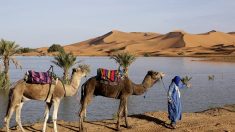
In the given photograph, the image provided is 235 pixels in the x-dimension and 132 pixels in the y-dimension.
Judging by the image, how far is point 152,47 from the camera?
153 metres

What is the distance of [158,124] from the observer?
13.4 meters

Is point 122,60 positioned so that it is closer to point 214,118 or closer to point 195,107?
point 195,107

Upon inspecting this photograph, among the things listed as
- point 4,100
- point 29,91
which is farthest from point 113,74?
point 4,100

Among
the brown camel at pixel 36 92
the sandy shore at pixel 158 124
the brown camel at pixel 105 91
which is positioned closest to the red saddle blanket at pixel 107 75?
the brown camel at pixel 105 91

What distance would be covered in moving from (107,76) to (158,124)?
2468mm

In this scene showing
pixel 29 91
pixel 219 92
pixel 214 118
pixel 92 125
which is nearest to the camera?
pixel 29 91

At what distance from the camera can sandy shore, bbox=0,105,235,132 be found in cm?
1270

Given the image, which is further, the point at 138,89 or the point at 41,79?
the point at 138,89

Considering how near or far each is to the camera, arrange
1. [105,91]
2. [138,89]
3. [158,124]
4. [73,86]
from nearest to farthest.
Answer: [73,86]
[105,91]
[138,89]
[158,124]

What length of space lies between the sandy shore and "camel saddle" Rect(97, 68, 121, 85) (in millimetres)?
1480

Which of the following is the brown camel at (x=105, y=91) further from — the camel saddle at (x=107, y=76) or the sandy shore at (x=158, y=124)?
the sandy shore at (x=158, y=124)

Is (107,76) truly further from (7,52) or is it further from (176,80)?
(7,52)

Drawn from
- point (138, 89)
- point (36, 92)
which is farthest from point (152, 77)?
point (36, 92)

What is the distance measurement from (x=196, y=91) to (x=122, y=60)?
9.61 meters
